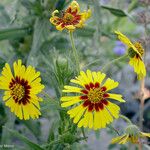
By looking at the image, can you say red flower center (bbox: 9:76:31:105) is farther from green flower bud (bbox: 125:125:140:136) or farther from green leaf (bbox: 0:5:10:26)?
green leaf (bbox: 0:5:10:26)

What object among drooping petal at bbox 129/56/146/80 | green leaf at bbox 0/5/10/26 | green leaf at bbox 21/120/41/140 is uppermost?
green leaf at bbox 0/5/10/26

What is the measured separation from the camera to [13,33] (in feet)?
7.39

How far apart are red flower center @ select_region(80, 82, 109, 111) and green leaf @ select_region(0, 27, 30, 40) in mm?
839

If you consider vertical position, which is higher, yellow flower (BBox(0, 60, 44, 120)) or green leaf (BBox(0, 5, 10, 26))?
green leaf (BBox(0, 5, 10, 26))

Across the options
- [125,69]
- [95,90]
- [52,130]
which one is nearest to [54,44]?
[52,130]

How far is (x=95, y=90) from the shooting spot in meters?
1.43

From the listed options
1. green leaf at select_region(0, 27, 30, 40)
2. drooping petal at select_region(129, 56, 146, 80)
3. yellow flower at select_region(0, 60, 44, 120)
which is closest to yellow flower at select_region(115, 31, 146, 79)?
drooping petal at select_region(129, 56, 146, 80)

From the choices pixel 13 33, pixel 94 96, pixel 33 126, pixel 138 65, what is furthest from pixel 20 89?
pixel 33 126

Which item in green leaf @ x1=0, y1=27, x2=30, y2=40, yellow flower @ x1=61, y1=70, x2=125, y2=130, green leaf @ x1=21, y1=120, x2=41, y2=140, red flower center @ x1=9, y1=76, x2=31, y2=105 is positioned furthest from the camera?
green leaf @ x1=21, y1=120, x2=41, y2=140

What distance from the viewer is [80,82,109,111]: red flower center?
4.65 feet

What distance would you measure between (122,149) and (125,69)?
1278 mm

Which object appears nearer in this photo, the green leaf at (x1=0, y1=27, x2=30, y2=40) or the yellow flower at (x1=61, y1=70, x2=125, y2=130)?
the yellow flower at (x1=61, y1=70, x2=125, y2=130)

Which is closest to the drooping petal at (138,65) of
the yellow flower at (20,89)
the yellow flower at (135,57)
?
the yellow flower at (135,57)

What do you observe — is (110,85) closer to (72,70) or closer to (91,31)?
(72,70)
